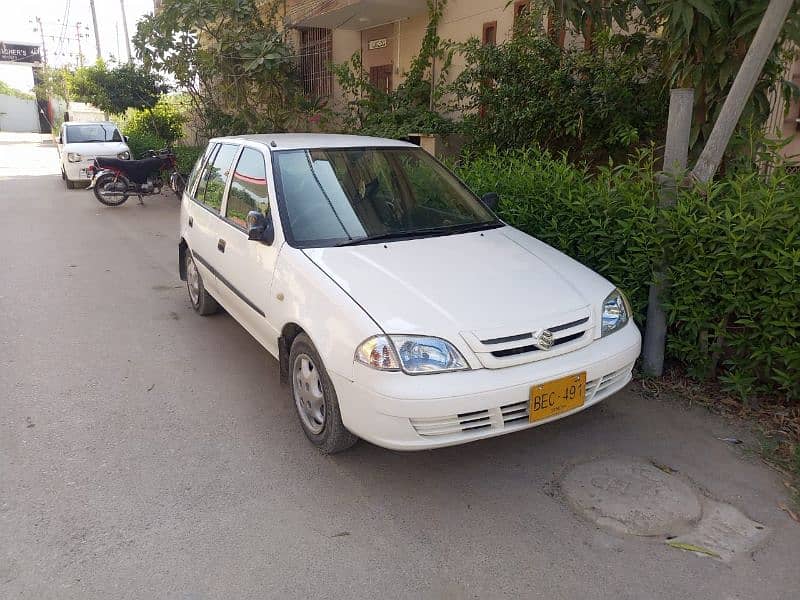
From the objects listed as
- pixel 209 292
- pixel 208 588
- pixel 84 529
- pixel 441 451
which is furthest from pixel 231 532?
pixel 209 292

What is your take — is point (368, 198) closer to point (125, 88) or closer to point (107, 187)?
point (107, 187)

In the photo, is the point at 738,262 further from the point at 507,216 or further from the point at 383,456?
the point at 383,456

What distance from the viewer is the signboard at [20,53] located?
59.3 metres

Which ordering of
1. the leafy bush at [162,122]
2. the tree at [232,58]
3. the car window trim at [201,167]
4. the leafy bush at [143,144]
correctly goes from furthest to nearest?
the leafy bush at [162,122], the leafy bush at [143,144], the tree at [232,58], the car window trim at [201,167]

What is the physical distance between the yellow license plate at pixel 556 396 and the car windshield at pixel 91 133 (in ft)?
52.5

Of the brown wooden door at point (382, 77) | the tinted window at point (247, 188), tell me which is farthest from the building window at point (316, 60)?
the tinted window at point (247, 188)

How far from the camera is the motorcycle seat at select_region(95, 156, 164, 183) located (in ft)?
42.5

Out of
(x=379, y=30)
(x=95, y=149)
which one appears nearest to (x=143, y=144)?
(x=95, y=149)

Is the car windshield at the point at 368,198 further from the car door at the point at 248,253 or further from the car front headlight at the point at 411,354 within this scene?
the car front headlight at the point at 411,354

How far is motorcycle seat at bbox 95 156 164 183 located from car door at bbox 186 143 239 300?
8.29 m

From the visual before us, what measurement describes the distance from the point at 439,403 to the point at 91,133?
16262 mm

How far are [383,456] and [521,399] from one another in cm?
96

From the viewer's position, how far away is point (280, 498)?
3.19 metres

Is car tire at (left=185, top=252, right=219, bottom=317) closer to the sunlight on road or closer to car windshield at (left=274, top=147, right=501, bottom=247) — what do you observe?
car windshield at (left=274, top=147, right=501, bottom=247)
